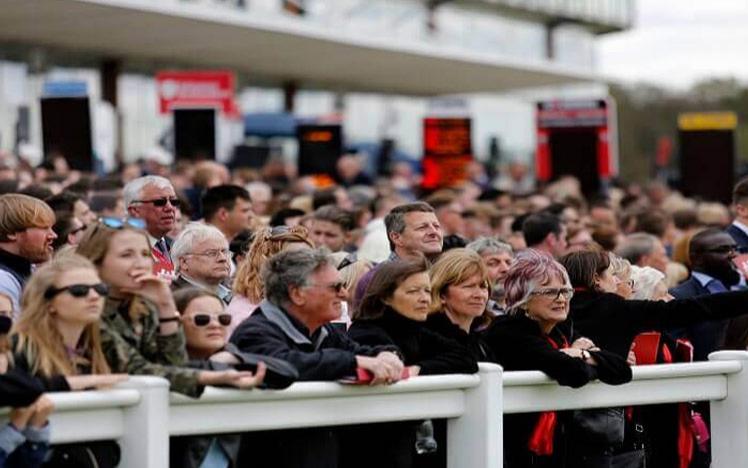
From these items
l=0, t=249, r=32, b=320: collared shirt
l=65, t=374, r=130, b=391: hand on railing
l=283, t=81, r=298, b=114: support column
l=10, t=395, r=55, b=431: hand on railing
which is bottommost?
l=10, t=395, r=55, b=431: hand on railing

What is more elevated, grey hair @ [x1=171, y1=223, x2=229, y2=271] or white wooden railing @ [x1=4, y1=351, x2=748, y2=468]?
grey hair @ [x1=171, y1=223, x2=229, y2=271]

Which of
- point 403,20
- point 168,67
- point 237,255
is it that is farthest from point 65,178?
point 403,20

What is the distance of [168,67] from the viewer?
38312mm

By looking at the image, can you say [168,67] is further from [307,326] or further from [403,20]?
[307,326]

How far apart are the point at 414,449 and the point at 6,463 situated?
2.29 meters

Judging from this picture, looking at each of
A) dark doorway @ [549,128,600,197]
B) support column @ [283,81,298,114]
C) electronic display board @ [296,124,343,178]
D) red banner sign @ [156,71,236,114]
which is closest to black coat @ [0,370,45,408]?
red banner sign @ [156,71,236,114]

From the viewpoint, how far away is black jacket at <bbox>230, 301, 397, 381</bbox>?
730 centimetres

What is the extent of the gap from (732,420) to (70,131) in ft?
37.9

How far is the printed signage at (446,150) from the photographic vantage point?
23.9 m

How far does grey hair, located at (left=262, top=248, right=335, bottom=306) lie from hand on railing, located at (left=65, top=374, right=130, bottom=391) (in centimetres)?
139

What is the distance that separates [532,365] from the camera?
8.38 metres

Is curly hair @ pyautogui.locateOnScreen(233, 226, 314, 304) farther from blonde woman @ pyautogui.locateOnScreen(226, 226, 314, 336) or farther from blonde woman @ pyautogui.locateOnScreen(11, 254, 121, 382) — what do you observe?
blonde woman @ pyautogui.locateOnScreen(11, 254, 121, 382)

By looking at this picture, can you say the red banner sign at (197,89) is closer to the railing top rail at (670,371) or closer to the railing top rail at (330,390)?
the railing top rail at (670,371)

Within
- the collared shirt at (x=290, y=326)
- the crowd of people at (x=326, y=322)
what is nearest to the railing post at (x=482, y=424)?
the crowd of people at (x=326, y=322)
